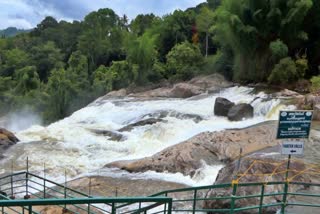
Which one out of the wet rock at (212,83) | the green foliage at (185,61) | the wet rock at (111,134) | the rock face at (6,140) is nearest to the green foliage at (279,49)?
the wet rock at (212,83)

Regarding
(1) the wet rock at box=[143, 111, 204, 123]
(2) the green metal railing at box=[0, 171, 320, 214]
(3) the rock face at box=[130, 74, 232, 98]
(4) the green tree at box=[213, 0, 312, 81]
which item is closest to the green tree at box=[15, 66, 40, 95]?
(3) the rock face at box=[130, 74, 232, 98]

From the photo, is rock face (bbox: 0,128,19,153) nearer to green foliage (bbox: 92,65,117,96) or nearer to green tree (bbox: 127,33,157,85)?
green foliage (bbox: 92,65,117,96)

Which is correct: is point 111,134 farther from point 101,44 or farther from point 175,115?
point 101,44

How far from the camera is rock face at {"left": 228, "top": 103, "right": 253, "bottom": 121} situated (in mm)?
14750

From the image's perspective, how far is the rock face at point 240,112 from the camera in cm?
1475

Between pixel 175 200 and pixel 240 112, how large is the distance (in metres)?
11.0

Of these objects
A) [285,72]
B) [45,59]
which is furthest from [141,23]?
[285,72]

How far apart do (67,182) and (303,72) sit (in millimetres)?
14560

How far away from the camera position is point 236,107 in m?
15.0

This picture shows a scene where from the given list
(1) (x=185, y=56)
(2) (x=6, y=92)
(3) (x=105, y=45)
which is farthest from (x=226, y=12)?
(2) (x=6, y=92)

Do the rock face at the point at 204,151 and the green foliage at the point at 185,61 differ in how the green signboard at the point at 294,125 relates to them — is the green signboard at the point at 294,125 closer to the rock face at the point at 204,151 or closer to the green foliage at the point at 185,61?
the rock face at the point at 204,151

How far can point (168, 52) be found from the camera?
33938mm

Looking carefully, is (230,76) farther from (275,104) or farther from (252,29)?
(275,104)

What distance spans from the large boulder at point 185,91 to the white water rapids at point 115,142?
115 inches
